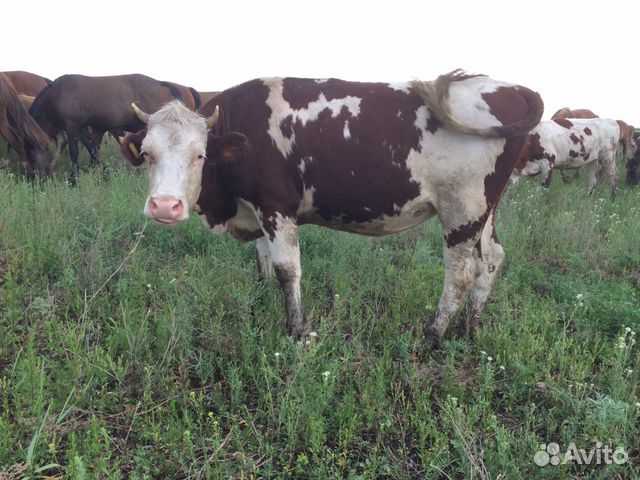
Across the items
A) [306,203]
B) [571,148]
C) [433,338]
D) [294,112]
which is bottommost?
[433,338]

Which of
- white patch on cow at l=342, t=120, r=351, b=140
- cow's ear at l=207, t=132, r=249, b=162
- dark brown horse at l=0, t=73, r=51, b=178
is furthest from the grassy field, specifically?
dark brown horse at l=0, t=73, r=51, b=178

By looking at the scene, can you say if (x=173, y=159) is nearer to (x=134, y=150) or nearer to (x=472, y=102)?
(x=134, y=150)

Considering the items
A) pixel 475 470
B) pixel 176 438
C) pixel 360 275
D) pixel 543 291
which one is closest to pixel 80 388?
pixel 176 438

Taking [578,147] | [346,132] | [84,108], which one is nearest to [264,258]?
[346,132]

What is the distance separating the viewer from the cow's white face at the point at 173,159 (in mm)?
3232

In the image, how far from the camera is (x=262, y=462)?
9.07 ft

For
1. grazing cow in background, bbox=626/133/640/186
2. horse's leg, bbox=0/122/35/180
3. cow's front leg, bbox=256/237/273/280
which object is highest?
horse's leg, bbox=0/122/35/180

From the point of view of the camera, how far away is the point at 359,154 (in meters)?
3.86

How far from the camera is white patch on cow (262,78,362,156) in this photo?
391 centimetres

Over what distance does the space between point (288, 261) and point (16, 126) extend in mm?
7179

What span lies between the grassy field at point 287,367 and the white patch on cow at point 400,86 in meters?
1.82

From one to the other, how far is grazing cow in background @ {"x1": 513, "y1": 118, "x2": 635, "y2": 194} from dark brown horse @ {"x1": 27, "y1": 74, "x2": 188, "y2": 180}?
332 inches

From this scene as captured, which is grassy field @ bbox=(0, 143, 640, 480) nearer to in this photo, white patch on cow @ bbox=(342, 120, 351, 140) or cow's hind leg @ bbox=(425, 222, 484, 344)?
cow's hind leg @ bbox=(425, 222, 484, 344)

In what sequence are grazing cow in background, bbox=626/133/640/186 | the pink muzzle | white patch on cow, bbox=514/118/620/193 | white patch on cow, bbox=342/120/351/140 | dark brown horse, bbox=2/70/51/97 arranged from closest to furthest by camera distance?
the pink muzzle, white patch on cow, bbox=342/120/351/140, white patch on cow, bbox=514/118/620/193, grazing cow in background, bbox=626/133/640/186, dark brown horse, bbox=2/70/51/97
